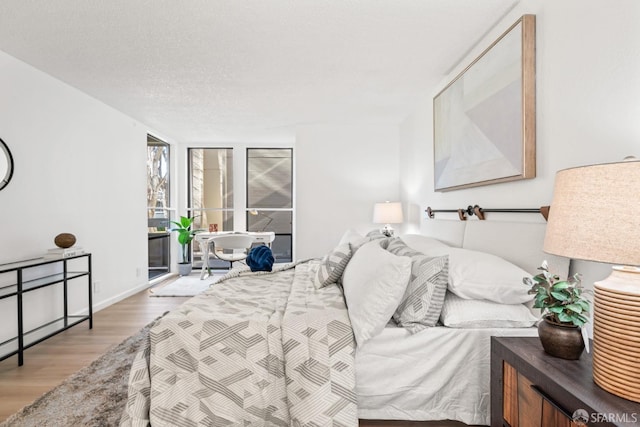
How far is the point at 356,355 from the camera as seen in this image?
167 cm

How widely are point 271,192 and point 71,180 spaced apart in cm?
347

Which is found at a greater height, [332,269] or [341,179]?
[341,179]

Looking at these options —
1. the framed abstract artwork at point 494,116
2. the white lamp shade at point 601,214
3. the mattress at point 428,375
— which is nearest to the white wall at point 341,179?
the framed abstract artwork at point 494,116

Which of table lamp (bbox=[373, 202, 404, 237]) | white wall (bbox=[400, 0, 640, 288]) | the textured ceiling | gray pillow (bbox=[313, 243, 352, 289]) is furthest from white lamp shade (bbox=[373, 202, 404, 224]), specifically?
white wall (bbox=[400, 0, 640, 288])

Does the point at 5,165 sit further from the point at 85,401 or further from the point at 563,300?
the point at 563,300

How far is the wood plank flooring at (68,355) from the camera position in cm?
204

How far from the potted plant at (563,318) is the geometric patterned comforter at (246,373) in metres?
0.83

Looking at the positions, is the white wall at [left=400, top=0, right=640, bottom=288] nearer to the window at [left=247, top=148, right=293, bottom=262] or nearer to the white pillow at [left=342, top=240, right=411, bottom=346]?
the white pillow at [left=342, top=240, right=411, bottom=346]

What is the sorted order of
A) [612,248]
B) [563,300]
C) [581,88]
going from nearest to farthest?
[612,248] → [563,300] → [581,88]

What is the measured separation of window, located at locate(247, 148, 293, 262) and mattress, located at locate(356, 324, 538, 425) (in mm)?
4898

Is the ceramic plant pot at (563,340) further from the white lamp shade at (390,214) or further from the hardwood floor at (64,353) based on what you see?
the white lamp shade at (390,214)

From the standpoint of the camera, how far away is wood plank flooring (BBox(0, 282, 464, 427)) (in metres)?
2.04

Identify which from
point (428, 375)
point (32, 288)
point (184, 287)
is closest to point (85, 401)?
point (32, 288)

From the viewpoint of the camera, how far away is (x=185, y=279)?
217 inches
